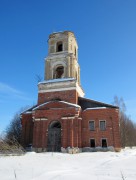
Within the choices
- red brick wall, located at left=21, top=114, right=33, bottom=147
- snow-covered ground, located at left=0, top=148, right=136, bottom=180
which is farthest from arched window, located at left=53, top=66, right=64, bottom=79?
snow-covered ground, located at left=0, top=148, right=136, bottom=180

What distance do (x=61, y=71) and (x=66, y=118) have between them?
8.97m

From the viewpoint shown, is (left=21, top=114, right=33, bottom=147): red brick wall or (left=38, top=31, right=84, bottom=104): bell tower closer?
(left=38, top=31, right=84, bottom=104): bell tower

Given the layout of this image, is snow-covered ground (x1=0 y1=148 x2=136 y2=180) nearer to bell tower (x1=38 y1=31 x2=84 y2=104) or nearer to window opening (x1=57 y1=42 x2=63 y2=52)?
bell tower (x1=38 y1=31 x2=84 y2=104)

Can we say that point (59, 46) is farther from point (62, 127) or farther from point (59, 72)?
point (62, 127)

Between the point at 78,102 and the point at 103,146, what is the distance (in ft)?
21.7

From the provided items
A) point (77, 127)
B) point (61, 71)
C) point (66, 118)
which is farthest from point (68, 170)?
point (61, 71)

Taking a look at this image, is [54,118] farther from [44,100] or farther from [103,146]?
[103,146]

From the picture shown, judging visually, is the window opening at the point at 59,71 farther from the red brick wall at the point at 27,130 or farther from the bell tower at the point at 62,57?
the red brick wall at the point at 27,130

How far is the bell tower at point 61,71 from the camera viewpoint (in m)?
25.7

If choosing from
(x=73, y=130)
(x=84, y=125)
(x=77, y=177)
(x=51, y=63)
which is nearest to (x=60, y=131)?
(x=73, y=130)

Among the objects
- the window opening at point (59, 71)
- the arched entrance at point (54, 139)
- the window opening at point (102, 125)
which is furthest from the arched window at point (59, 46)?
the window opening at point (102, 125)

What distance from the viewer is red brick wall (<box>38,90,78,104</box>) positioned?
2528 centimetres

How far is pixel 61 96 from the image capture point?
25828mm

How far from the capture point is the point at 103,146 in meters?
23.3
